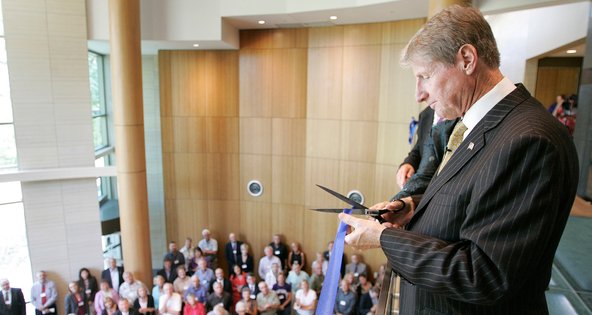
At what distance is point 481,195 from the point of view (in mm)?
1032

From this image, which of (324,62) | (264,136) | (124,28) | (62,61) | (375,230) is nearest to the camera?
(375,230)

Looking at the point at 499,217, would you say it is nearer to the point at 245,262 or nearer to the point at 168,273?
the point at 168,273

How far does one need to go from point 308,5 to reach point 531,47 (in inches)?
189

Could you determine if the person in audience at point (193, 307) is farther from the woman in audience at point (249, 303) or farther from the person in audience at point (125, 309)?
the person in audience at point (125, 309)

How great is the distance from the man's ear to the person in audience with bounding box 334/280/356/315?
7.04m

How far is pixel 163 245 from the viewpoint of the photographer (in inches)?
510

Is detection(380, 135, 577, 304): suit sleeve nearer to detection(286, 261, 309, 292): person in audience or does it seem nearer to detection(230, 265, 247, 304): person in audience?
detection(286, 261, 309, 292): person in audience

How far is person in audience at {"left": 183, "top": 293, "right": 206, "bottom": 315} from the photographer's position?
7.32 m

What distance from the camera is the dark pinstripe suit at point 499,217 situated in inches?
38.2

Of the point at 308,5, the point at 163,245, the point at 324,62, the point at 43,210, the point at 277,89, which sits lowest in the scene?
the point at 163,245

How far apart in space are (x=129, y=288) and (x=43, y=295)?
211 cm

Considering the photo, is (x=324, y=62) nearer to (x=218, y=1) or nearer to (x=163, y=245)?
(x=218, y=1)

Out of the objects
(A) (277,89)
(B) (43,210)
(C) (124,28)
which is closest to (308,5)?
(A) (277,89)

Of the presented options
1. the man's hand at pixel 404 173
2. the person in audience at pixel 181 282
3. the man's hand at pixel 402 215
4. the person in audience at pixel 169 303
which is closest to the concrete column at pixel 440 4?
the man's hand at pixel 404 173
